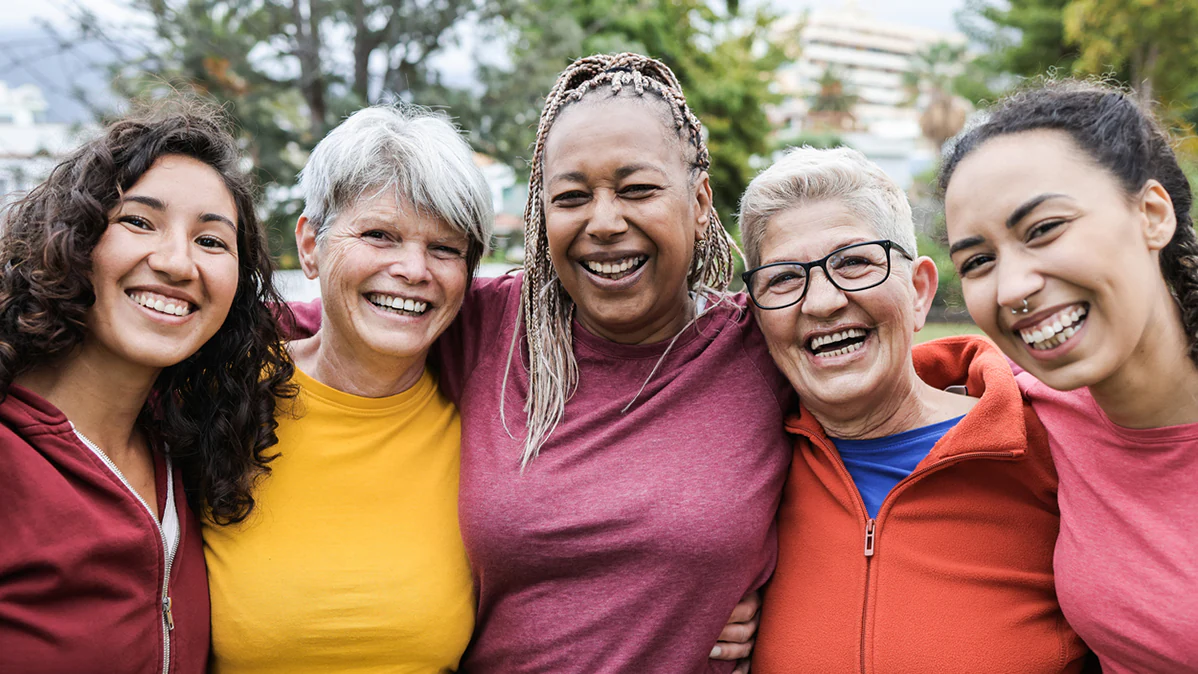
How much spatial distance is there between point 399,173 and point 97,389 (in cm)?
104

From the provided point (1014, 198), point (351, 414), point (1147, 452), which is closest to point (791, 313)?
point (1014, 198)

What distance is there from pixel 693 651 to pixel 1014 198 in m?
1.45

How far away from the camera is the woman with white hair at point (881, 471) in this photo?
7.41ft

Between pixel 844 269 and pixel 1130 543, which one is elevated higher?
pixel 844 269

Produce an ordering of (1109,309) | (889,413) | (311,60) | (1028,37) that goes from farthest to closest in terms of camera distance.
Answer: (1028,37) → (311,60) → (889,413) → (1109,309)

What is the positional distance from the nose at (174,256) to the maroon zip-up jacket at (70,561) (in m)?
0.43

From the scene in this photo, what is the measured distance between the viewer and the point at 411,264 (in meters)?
2.62

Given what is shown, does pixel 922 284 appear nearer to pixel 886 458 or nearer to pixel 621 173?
pixel 886 458

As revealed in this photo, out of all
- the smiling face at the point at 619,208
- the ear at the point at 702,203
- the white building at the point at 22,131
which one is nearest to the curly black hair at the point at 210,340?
the smiling face at the point at 619,208

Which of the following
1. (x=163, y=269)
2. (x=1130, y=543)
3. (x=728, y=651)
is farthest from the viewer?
(x=728, y=651)

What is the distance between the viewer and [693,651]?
2348 millimetres

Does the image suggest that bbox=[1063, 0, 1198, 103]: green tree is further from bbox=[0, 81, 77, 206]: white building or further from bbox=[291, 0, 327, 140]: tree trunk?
bbox=[0, 81, 77, 206]: white building

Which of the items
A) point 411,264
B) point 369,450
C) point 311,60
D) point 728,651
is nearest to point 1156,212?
point 728,651

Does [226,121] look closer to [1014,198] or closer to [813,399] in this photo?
[813,399]
